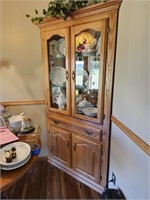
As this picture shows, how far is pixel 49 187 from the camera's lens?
1.97 m

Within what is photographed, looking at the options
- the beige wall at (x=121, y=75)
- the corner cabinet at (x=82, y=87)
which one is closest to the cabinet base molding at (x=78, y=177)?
the corner cabinet at (x=82, y=87)

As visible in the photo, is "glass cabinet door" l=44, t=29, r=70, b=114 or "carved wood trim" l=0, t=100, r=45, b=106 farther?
"carved wood trim" l=0, t=100, r=45, b=106

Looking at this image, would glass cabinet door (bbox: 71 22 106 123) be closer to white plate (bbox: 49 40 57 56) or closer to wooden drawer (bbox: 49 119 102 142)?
wooden drawer (bbox: 49 119 102 142)

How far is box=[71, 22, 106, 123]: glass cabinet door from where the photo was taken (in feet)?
5.32

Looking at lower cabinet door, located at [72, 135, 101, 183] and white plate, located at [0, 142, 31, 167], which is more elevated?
white plate, located at [0, 142, 31, 167]

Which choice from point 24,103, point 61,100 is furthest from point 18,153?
point 24,103

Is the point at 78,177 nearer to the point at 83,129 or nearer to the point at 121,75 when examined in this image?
the point at 83,129

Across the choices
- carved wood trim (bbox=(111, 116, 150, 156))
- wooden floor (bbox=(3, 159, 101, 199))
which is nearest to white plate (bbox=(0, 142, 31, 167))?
carved wood trim (bbox=(111, 116, 150, 156))

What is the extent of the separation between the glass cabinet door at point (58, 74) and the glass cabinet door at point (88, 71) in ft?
0.44

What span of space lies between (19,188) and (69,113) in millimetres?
1101

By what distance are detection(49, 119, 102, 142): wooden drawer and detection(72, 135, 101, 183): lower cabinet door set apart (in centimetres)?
8

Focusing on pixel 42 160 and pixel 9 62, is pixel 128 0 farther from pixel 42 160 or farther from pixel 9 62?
pixel 42 160

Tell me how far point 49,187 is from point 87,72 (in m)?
1.47

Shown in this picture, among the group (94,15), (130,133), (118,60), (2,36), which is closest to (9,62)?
(2,36)
